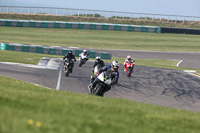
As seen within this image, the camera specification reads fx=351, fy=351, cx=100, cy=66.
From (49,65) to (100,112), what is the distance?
16657 mm

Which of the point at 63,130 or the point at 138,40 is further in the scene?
the point at 138,40

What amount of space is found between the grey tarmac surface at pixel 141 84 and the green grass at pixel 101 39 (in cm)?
1864

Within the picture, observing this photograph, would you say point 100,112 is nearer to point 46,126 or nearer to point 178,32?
point 46,126

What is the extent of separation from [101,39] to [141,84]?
26917 mm

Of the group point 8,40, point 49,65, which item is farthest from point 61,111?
point 8,40

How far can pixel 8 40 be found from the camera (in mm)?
39844

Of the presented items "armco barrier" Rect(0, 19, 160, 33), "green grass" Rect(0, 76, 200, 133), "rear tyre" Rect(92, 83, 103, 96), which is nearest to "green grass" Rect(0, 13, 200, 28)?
"armco barrier" Rect(0, 19, 160, 33)

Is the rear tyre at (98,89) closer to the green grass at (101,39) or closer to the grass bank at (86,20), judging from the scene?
the green grass at (101,39)

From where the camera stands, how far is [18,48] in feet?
103

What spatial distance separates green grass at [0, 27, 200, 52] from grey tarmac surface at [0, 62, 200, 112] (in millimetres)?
18635

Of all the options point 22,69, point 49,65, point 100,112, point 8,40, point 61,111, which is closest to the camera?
point 61,111

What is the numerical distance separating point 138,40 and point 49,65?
2515 cm

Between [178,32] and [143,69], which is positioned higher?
[178,32]

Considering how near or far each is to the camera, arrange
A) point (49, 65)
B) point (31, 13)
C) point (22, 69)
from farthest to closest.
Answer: point (31, 13)
point (49, 65)
point (22, 69)
